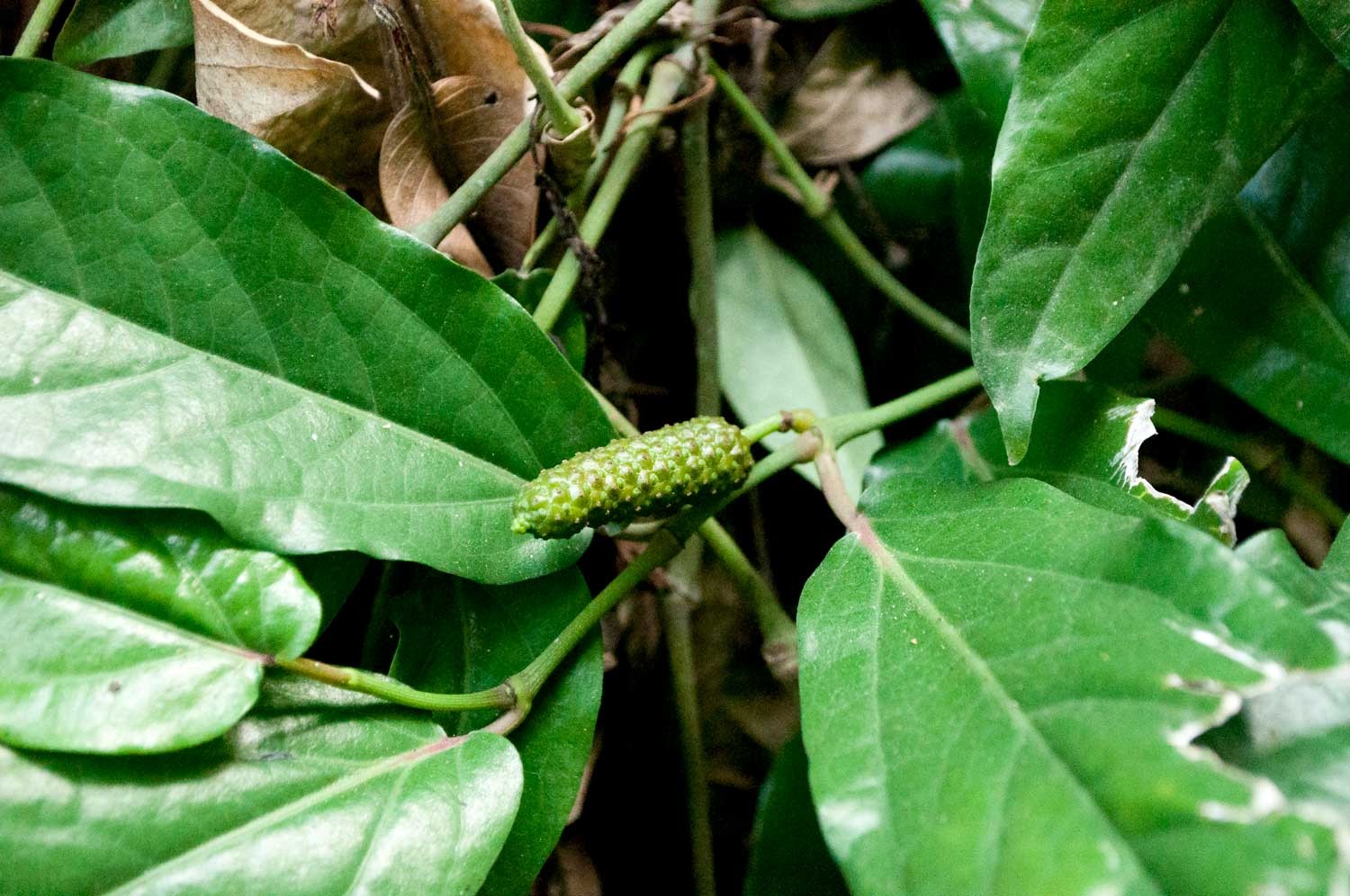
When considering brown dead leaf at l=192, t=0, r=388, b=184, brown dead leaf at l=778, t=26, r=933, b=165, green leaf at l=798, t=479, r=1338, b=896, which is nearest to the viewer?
green leaf at l=798, t=479, r=1338, b=896

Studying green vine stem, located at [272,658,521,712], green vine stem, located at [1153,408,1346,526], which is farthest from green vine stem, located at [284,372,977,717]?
green vine stem, located at [1153,408,1346,526]

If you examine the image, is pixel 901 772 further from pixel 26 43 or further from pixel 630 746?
pixel 26 43

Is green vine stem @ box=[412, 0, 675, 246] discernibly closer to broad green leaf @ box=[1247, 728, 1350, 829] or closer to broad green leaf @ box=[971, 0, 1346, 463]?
broad green leaf @ box=[971, 0, 1346, 463]

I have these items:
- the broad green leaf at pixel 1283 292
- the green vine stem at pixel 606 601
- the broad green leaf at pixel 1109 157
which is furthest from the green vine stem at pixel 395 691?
the broad green leaf at pixel 1283 292

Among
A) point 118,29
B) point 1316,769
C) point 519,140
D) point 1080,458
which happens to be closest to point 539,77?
point 519,140

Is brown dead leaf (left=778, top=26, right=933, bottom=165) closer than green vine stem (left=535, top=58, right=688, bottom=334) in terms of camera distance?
No
